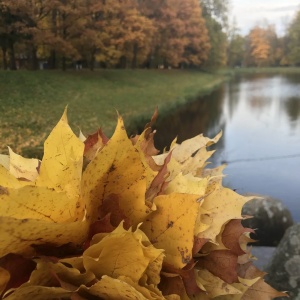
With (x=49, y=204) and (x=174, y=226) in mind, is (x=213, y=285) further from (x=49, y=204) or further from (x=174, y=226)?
(x=49, y=204)

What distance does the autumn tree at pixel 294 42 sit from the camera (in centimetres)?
8125

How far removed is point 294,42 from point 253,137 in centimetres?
7338

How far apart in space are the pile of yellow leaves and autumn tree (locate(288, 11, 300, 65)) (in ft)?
283

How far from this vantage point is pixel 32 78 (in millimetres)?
20000

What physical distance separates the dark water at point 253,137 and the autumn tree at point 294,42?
56.4 meters

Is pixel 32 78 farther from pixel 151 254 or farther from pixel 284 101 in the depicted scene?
pixel 151 254

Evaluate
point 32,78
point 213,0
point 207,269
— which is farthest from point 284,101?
point 213,0

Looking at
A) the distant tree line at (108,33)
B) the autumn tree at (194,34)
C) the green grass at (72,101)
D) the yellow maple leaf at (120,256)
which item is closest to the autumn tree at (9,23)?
the distant tree line at (108,33)

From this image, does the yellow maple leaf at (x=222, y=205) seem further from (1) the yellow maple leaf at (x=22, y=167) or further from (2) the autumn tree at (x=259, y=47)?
(2) the autumn tree at (x=259, y=47)

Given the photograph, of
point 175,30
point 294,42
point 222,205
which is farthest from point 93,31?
point 294,42

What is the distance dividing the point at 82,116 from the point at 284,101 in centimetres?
1748

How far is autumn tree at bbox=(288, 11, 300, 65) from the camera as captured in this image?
81250mm

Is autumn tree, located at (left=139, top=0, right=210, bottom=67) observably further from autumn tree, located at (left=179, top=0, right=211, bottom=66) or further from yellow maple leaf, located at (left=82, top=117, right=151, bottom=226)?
yellow maple leaf, located at (left=82, top=117, right=151, bottom=226)

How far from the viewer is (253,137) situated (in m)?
17.1
